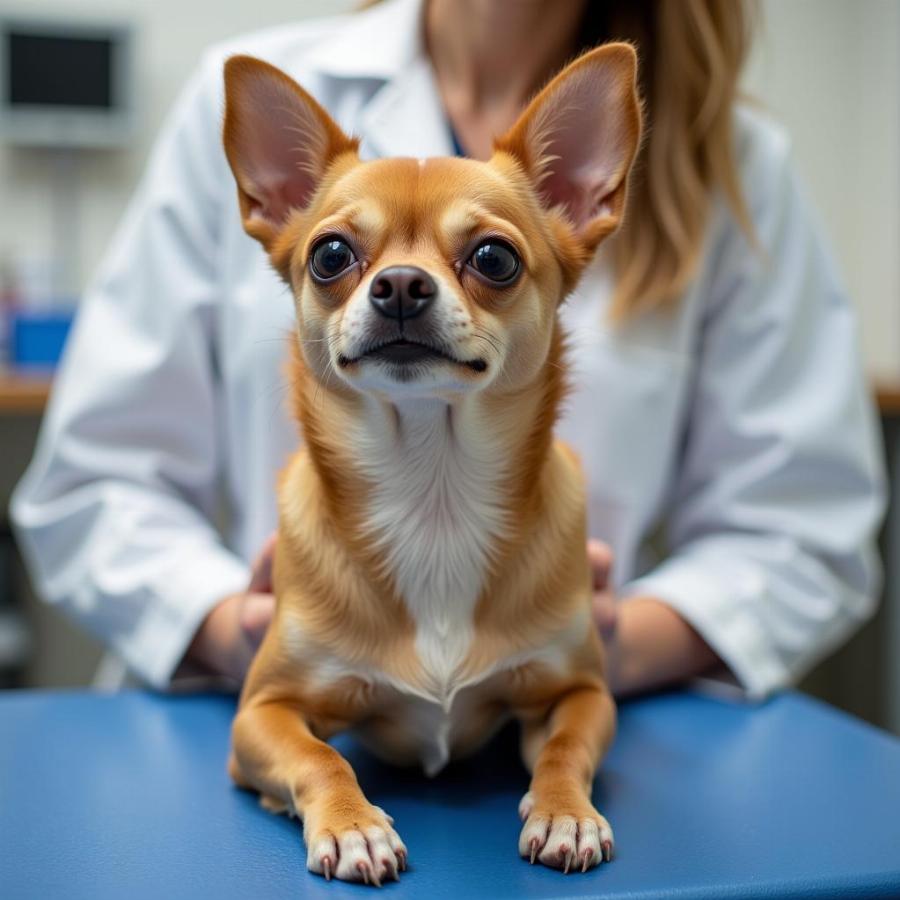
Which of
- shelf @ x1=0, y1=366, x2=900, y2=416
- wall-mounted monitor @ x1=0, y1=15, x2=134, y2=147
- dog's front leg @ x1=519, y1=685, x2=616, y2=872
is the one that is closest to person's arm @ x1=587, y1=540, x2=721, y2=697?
dog's front leg @ x1=519, y1=685, x2=616, y2=872

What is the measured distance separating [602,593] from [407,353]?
1.13 ft

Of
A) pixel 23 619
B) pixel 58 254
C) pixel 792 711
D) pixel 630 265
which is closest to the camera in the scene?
pixel 792 711

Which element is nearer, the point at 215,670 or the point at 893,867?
the point at 893,867

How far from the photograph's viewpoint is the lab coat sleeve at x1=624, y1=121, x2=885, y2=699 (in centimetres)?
109

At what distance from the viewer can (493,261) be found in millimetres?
663

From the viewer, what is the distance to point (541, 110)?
721 millimetres

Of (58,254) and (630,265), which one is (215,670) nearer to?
(630,265)

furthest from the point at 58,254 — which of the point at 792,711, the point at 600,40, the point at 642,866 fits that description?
the point at 642,866

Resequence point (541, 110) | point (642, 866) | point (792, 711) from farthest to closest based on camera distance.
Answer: point (792, 711) < point (541, 110) < point (642, 866)

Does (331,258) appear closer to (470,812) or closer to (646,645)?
(470,812)

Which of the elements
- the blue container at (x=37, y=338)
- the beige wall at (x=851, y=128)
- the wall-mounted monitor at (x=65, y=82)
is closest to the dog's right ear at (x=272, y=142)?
the blue container at (x=37, y=338)

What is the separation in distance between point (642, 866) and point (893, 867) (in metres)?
0.14

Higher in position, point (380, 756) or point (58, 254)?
point (380, 756)

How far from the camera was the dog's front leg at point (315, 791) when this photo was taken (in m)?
0.58
